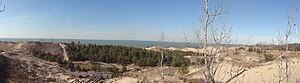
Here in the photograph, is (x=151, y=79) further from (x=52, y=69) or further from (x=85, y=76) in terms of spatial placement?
(x=52, y=69)

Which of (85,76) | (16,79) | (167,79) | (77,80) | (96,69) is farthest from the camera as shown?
(96,69)

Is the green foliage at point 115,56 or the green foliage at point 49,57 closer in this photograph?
the green foliage at point 49,57

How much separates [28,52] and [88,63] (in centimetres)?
1138

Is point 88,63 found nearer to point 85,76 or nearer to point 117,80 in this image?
point 85,76

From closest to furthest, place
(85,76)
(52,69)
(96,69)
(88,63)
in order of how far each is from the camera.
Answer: (85,76)
(52,69)
(96,69)
(88,63)

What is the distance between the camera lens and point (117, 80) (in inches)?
1091

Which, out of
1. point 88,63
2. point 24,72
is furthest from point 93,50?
point 24,72

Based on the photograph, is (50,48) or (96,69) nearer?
(96,69)

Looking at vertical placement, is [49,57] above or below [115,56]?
above

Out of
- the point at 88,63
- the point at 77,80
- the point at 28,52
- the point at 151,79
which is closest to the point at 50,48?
the point at 28,52

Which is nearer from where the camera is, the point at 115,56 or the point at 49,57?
the point at 49,57

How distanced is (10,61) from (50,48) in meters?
19.5

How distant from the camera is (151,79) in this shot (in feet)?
81.4

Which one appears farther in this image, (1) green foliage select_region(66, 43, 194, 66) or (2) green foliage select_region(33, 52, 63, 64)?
(1) green foliage select_region(66, 43, 194, 66)
